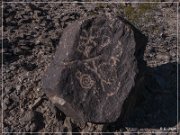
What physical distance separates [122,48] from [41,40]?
158 cm

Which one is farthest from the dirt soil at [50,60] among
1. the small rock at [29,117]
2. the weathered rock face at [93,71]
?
the weathered rock face at [93,71]

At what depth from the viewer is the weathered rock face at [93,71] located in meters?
5.67

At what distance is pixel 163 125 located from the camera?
20.1ft

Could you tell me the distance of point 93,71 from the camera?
578cm

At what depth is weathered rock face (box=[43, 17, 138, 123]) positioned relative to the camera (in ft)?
18.6

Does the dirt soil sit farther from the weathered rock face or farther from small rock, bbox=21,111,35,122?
the weathered rock face

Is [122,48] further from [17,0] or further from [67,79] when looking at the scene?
[17,0]

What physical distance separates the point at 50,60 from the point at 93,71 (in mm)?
1128

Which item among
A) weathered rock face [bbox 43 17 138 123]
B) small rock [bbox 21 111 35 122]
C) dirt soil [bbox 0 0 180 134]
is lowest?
small rock [bbox 21 111 35 122]

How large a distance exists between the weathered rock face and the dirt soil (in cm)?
30

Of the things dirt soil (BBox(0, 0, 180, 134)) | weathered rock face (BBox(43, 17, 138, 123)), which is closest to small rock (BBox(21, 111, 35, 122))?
dirt soil (BBox(0, 0, 180, 134))

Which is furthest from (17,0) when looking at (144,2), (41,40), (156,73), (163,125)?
(163,125)

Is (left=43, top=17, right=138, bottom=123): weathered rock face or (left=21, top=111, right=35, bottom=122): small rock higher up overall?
(left=43, top=17, right=138, bottom=123): weathered rock face

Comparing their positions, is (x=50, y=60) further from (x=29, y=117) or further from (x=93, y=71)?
(x=93, y=71)
